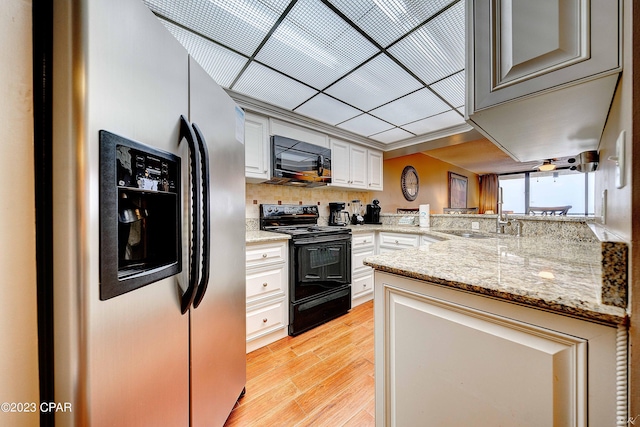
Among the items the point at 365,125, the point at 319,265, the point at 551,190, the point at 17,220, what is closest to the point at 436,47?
the point at 365,125

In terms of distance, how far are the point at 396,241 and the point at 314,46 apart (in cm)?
216

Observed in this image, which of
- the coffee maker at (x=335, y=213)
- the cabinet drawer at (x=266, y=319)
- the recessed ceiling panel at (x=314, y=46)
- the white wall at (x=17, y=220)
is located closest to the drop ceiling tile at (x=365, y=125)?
the recessed ceiling panel at (x=314, y=46)

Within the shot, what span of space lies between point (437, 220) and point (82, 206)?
3.17 meters

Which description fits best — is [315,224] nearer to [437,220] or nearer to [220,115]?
[437,220]

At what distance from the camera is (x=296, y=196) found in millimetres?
2988

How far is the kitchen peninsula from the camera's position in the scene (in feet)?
1.57

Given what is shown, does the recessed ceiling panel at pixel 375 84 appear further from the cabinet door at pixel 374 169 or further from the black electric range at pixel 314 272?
the black electric range at pixel 314 272

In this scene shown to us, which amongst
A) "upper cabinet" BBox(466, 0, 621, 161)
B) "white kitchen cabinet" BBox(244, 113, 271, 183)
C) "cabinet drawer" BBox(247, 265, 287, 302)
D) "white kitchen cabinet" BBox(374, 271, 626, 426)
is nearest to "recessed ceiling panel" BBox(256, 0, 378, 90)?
"white kitchen cabinet" BBox(244, 113, 271, 183)

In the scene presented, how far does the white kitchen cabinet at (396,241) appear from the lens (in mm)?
2623

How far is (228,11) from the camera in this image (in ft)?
4.25

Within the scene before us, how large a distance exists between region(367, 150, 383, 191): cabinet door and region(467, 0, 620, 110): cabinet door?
2.69 metres

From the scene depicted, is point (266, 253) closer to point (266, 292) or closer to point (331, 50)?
point (266, 292)

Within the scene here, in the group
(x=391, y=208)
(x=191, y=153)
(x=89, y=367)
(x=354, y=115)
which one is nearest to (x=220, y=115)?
(x=191, y=153)

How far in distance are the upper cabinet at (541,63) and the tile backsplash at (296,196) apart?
2.20m
